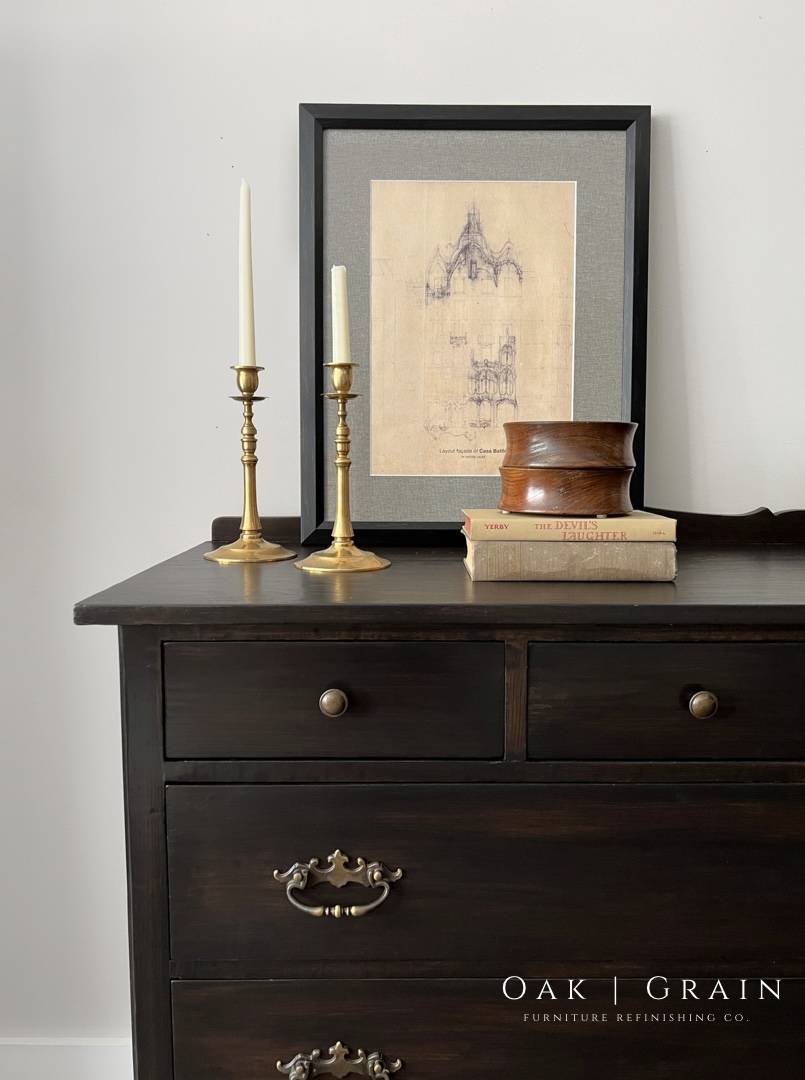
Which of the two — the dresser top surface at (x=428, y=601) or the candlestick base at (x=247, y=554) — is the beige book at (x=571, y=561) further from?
the candlestick base at (x=247, y=554)

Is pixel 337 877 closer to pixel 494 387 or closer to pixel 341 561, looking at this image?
pixel 341 561

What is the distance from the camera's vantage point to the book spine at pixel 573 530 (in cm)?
94

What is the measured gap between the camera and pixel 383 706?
87cm

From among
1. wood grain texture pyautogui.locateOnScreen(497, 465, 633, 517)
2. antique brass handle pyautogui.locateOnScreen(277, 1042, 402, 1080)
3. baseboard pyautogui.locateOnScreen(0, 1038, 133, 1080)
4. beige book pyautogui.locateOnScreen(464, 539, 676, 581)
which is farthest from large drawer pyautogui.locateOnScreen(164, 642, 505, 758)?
baseboard pyautogui.locateOnScreen(0, 1038, 133, 1080)

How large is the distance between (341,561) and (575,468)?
1.04 ft

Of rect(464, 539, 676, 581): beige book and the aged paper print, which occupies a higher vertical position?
the aged paper print

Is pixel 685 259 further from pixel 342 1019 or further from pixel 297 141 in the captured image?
pixel 342 1019

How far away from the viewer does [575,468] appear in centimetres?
99

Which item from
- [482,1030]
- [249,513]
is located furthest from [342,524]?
[482,1030]

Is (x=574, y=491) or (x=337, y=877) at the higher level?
(x=574, y=491)

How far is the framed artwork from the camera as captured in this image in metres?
1.25

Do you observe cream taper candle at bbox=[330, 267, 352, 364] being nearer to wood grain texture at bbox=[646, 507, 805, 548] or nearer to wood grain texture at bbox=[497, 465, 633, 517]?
wood grain texture at bbox=[497, 465, 633, 517]

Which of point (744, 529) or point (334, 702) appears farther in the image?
point (744, 529)

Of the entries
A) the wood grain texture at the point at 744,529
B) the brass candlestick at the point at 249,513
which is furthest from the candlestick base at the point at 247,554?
the wood grain texture at the point at 744,529
